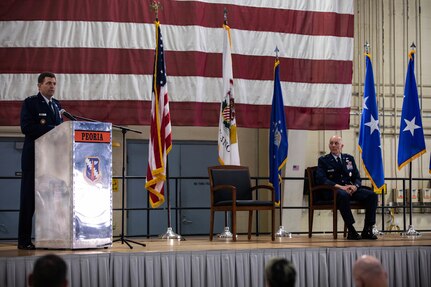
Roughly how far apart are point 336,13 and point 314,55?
0.66 meters

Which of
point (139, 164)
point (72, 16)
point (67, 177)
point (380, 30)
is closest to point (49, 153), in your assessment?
point (67, 177)

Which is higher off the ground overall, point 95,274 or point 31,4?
point 31,4

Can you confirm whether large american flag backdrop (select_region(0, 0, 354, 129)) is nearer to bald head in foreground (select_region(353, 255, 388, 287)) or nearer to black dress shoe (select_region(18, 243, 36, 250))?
black dress shoe (select_region(18, 243, 36, 250))

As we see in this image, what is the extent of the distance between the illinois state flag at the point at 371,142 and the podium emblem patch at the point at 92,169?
12.4 feet

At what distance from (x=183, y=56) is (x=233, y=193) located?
2.39 m

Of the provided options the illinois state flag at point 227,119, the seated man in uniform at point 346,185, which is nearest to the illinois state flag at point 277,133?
the illinois state flag at point 227,119

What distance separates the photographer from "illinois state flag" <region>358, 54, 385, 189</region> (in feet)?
28.7

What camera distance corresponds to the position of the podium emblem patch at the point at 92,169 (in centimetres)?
599

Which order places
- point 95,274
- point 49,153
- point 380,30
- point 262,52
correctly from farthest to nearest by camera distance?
point 380,30 → point 262,52 → point 49,153 → point 95,274

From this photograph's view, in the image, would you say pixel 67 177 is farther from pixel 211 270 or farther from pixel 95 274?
pixel 211 270

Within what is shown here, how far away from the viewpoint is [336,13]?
9.84 metres

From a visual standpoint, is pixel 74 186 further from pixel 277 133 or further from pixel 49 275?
pixel 277 133

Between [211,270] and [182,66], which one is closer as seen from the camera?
[211,270]

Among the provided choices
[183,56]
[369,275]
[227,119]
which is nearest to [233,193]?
[227,119]
